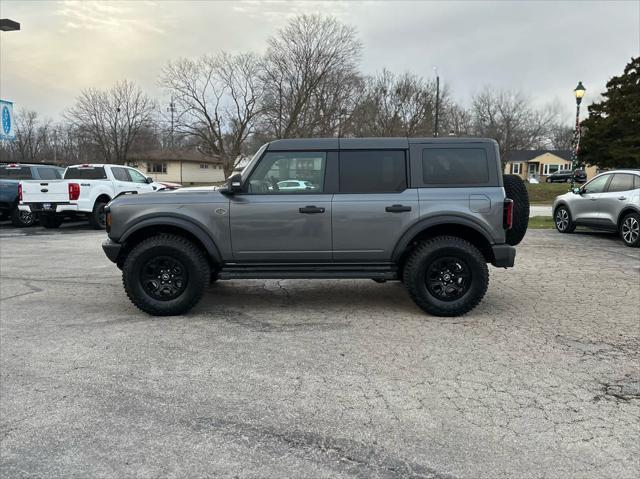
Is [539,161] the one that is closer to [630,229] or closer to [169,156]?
[169,156]

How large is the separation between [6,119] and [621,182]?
51.4 feet

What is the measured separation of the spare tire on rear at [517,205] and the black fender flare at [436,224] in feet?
1.94

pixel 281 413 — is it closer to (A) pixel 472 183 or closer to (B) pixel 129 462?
(B) pixel 129 462

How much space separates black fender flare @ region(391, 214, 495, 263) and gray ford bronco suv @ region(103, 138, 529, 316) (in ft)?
0.04

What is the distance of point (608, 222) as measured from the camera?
11.1 metres

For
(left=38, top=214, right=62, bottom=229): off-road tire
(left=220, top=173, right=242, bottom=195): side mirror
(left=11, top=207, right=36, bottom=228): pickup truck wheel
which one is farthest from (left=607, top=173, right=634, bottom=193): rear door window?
(left=11, top=207, right=36, bottom=228): pickup truck wheel

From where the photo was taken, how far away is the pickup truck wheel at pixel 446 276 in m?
5.36

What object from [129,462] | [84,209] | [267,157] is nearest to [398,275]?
[267,157]

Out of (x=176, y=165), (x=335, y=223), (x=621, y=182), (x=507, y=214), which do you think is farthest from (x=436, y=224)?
(x=176, y=165)

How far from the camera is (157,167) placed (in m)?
56.9

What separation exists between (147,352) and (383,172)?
311 centimetres

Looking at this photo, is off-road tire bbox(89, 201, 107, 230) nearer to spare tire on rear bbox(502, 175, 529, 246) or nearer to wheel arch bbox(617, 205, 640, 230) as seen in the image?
spare tire on rear bbox(502, 175, 529, 246)

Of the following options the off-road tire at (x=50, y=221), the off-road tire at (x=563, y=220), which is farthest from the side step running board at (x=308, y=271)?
the off-road tire at (x=50, y=221)

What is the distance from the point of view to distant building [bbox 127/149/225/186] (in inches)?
2154
